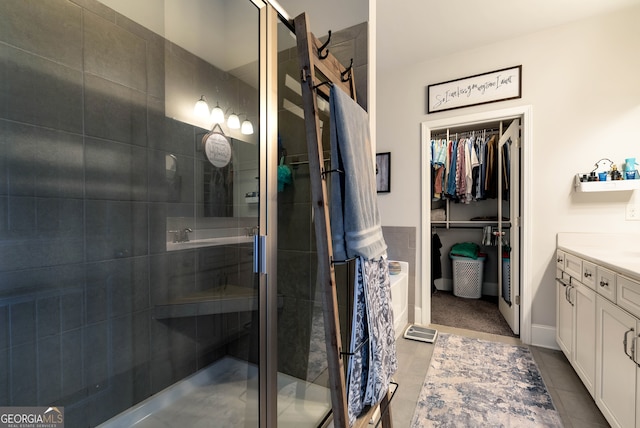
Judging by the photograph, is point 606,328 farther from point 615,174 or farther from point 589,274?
point 615,174

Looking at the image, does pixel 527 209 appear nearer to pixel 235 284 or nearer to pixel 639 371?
pixel 639 371

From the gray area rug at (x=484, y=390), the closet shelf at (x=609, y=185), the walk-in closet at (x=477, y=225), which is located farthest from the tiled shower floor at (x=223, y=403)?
the closet shelf at (x=609, y=185)

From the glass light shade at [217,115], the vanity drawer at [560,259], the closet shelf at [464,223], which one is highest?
the glass light shade at [217,115]

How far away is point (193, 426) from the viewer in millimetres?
1453

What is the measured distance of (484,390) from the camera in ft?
5.84

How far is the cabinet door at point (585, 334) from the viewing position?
1.59 meters

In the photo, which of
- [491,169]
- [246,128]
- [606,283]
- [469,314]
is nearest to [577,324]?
[606,283]

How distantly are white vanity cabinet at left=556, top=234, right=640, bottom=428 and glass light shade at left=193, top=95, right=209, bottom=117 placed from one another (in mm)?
2293

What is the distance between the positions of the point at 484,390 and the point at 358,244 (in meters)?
1.54

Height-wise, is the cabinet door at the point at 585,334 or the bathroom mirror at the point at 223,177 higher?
the bathroom mirror at the point at 223,177

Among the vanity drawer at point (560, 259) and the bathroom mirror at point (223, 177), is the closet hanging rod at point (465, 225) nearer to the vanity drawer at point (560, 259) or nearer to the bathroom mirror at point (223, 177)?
the vanity drawer at point (560, 259)

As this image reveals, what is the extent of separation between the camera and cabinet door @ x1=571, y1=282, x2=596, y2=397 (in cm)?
159

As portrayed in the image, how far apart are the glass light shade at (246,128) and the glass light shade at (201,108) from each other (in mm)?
368

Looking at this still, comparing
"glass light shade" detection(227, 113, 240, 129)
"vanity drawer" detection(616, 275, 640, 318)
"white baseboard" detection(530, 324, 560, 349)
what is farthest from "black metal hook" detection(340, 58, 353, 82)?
"white baseboard" detection(530, 324, 560, 349)
